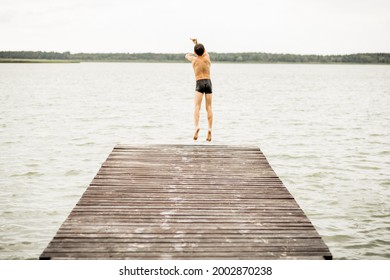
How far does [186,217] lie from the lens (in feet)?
17.2

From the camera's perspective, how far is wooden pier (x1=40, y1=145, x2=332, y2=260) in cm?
437

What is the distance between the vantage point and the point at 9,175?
1152 cm

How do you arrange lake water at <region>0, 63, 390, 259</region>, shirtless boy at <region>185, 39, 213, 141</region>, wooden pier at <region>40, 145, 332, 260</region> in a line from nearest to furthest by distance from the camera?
wooden pier at <region>40, 145, 332, 260</region> < lake water at <region>0, 63, 390, 259</region> < shirtless boy at <region>185, 39, 213, 141</region>

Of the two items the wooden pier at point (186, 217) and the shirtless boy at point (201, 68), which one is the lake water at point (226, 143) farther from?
the shirtless boy at point (201, 68)

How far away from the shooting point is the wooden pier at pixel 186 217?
4367 millimetres

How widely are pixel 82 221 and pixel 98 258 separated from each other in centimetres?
94

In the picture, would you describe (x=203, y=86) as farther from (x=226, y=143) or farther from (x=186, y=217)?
(x=226, y=143)

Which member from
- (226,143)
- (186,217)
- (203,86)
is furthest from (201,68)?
(226,143)
